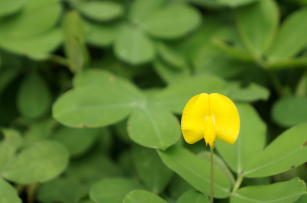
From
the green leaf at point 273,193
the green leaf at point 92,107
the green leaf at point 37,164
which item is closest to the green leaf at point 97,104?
the green leaf at point 92,107

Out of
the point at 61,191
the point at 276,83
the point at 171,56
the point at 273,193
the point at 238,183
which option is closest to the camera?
the point at 273,193

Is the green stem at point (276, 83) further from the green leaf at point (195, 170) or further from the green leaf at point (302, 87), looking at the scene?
the green leaf at point (195, 170)

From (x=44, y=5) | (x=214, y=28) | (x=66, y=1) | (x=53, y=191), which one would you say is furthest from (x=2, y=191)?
(x=214, y=28)

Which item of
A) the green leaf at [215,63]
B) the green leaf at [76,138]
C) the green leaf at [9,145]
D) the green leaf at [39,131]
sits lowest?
the green leaf at [39,131]

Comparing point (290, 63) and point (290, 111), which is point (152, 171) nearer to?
point (290, 111)

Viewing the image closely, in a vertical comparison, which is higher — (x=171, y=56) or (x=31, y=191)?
(x=171, y=56)

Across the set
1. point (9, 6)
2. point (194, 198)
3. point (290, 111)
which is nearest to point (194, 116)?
point (194, 198)

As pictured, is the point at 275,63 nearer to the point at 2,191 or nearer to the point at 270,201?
the point at 270,201
